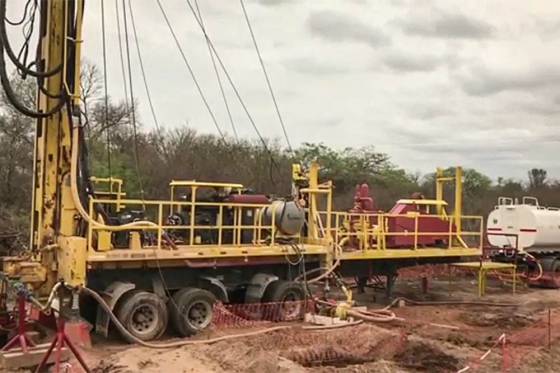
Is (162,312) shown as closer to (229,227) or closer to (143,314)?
(143,314)

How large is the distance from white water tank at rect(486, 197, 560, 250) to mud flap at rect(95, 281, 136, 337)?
53.4 feet

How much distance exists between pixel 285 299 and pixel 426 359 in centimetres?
382

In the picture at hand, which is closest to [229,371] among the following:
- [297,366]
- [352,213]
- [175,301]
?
[297,366]

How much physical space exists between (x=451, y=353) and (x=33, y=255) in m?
7.29

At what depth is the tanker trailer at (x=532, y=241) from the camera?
23531 mm

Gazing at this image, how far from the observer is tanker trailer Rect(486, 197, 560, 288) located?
77.2 ft

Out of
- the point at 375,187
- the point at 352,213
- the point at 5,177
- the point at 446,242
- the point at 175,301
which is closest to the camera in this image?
the point at 175,301

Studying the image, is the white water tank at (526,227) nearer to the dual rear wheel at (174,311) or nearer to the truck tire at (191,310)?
the dual rear wheel at (174,311)

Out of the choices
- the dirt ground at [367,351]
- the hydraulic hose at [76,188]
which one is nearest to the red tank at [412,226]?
the dirt ground at [367,351]

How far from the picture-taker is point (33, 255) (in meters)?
11.8

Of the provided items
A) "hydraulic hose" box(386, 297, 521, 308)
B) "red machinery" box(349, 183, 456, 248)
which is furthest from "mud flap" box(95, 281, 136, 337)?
"hydraulic hose" box(386, 297, 521, 308)

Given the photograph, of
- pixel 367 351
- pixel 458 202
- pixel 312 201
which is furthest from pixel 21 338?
pixel 458 202

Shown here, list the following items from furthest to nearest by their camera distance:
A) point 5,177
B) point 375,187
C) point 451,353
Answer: point 375,187 < point 5,177 < point 451,353

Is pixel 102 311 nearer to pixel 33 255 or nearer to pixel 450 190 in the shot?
pixel 33 255
